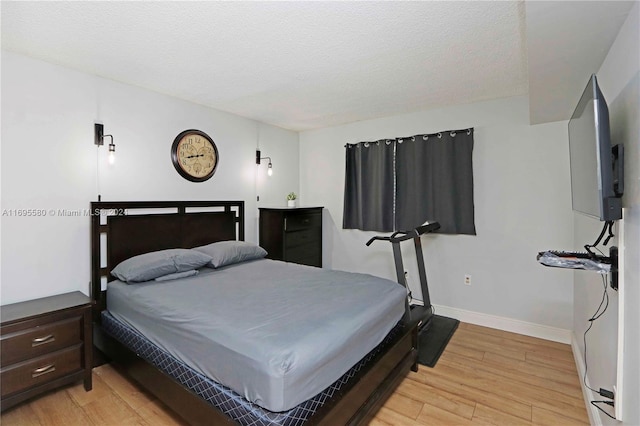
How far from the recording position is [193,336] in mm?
1755

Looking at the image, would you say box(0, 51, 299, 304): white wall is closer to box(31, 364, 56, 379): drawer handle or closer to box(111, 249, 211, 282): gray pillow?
box(111, 249, 211, 282): gray pillow

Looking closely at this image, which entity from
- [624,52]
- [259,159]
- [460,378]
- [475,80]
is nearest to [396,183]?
[475,80]

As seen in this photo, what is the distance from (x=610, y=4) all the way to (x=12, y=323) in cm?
350

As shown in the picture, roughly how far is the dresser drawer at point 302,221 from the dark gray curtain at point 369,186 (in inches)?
15.6

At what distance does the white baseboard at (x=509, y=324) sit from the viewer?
3071 mm

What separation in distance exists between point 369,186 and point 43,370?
358 cm

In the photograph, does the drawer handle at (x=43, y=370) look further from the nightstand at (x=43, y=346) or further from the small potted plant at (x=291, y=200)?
the small potted plant at (x=291, y=200)

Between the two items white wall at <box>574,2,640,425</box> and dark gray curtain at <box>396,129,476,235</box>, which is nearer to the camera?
white wall at <box>574,2,640,425</box>

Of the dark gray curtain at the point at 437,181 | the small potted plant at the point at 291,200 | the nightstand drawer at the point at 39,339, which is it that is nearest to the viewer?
the nightstand drawer at the point at 39,339

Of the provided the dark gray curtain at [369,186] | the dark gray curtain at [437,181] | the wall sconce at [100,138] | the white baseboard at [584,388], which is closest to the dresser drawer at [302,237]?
the dark gray curtain at [369,186]

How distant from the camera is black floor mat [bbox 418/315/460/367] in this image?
2754 millimetres

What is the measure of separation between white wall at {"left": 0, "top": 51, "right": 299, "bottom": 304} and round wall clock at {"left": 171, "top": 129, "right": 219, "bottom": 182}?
7cm

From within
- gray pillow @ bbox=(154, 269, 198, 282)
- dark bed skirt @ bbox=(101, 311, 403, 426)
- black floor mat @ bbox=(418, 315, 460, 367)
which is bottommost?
black floor mat @ bbox=(418, 315, 460, 367)

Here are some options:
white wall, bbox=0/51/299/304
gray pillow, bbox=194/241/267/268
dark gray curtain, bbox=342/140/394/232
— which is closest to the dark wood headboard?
white wall, bbox=0/51/299/304
